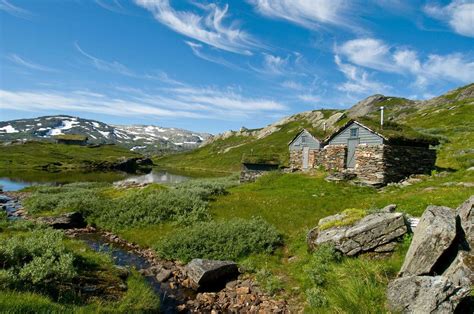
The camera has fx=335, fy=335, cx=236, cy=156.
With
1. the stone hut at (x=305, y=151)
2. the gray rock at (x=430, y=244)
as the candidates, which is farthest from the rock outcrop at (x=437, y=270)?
the stone hut at (x=305, y=151)

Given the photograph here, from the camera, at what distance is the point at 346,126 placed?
4109 centimetres

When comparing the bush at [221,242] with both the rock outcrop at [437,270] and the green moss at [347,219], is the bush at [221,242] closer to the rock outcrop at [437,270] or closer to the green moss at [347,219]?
the green moss at [347,219]

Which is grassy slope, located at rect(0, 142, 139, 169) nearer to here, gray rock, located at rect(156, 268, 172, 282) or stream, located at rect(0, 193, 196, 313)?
stream, located at rect(0, 193, 196, 313)

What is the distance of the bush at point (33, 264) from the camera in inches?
434

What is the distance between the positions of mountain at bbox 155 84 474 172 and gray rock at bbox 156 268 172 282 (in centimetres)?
3431

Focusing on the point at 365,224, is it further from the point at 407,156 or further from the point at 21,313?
the point at 407,156

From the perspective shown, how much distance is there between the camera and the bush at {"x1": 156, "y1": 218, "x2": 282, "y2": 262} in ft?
62.1

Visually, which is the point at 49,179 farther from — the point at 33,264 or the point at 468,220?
the point at 468,220

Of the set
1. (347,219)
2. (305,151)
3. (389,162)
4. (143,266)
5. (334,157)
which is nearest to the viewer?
(347,219)

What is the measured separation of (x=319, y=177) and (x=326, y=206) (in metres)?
12.6

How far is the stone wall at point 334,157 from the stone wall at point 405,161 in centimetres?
643

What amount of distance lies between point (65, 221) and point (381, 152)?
3023cm

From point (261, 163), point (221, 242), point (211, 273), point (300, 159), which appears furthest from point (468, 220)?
point (261, 163)

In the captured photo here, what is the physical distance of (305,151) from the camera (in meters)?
51.0
